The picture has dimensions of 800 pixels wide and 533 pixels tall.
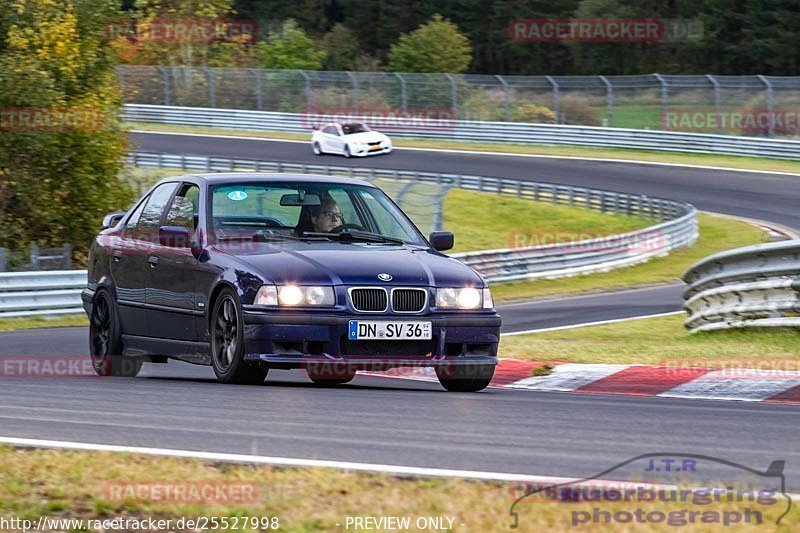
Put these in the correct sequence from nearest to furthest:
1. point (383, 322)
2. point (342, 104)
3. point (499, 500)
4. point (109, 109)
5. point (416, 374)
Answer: point (499, 500) < point (383, 322) < point (416, 374) < point (109, 109) < point (342, 104)

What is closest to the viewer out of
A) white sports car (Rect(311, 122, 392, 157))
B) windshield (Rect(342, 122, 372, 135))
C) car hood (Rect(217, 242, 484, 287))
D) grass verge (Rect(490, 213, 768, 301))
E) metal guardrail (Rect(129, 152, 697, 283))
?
car hood (Rect(217, 242, 484, 287))

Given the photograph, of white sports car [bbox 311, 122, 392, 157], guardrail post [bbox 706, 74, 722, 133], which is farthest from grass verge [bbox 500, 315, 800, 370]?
guardrail post [bbox 706, 74, 722, 133]

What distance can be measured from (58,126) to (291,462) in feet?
74.8

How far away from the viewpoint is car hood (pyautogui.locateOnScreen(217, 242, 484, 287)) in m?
8.54

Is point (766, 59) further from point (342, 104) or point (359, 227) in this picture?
point (359, 227)

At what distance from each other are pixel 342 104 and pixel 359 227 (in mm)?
45527

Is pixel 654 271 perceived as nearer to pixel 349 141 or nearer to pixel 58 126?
pixel 58 126

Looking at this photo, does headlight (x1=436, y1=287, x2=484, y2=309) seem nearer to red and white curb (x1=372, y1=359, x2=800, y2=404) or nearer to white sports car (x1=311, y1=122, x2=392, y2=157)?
red and white curb (x1=372, y1=359, x2=800, y2=404)

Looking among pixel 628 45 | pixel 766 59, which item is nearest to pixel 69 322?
pixel 766 59

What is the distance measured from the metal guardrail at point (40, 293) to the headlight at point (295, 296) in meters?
13.2

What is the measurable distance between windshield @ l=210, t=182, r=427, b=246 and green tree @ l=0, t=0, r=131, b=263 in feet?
58.4

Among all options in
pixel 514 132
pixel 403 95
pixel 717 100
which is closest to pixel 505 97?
pixel 514 132

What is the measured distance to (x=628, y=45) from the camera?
8606cm

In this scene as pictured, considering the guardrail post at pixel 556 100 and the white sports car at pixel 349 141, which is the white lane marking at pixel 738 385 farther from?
the guardrail post at pixel 556 100
